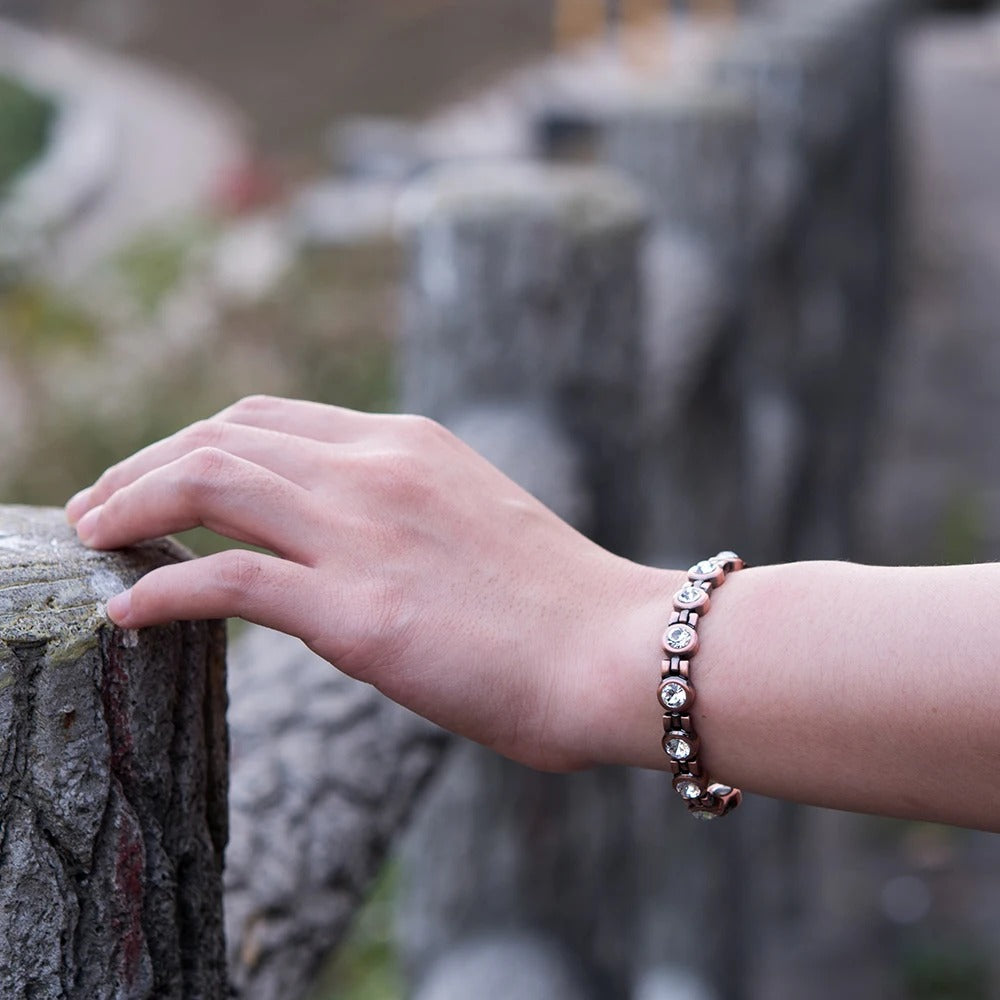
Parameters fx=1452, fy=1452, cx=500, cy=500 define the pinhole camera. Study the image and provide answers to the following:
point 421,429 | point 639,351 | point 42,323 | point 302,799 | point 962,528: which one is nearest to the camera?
point 421,429

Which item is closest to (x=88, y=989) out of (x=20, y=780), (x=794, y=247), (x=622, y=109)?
(x=20, y=780)

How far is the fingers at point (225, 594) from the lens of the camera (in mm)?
761

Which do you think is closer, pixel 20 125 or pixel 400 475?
pixel 400 475

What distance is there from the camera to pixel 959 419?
689 centimetres

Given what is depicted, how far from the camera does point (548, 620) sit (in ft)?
2.91

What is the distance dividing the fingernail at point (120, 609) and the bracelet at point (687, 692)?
0.31 meters

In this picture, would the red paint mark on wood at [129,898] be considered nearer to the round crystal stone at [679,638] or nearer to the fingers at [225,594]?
the fingers at [225,594]

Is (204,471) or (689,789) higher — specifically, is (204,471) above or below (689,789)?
above

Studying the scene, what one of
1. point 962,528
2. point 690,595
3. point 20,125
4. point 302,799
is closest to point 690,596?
point 690,595

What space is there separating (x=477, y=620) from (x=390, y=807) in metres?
0.46

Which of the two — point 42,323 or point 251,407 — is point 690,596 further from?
point 42,323

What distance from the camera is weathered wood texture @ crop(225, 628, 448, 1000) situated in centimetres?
109

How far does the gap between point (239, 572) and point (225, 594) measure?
16 mm

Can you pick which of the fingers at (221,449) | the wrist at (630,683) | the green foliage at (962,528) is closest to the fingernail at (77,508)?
the fingers at (221,449)
